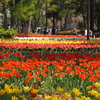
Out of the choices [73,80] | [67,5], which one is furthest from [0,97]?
[67,5]

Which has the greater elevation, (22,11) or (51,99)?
(22,11)

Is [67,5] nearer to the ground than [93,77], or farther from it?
farther from it

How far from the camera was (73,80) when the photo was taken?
17.9 feet

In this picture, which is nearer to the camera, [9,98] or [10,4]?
[9,98]

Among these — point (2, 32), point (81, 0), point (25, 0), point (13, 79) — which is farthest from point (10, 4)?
point (13, 79)

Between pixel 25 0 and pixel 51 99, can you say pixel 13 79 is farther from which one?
pixel 25 0

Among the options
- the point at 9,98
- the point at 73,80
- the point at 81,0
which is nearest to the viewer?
the point at 9,98

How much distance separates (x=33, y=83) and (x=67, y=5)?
176ft

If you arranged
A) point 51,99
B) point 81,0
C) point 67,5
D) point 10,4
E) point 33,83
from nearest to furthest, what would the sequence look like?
point 51,99, point 33,83, point 10,4, point 81,0, point 67,5

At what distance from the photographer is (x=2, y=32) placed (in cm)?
2312

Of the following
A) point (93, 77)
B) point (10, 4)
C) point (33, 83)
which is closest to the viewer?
point (93, 77)

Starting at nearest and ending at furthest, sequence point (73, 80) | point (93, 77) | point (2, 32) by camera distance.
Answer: point (93, 77)
point (73, 80)
point (2, 32)

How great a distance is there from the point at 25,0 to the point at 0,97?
34.7 m

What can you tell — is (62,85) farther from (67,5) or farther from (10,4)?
(67,5)
